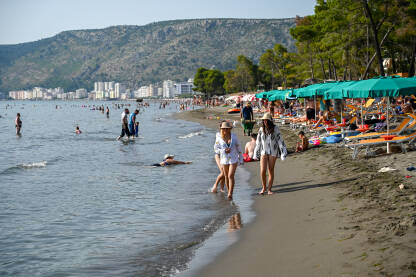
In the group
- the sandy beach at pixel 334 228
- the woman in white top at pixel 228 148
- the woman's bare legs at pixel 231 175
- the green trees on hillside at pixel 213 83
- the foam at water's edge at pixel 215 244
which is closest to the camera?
the sandy beach at pixel 334 228

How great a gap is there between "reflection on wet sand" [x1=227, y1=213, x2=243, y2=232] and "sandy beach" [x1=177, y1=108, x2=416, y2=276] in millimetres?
204

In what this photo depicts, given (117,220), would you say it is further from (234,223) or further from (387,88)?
(387,88)

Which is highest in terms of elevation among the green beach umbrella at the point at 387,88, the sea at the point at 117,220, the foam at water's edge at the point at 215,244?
the green beach umbrella at the point at 387,88

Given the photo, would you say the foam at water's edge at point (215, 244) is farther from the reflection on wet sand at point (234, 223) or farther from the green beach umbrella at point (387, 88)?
the green beach umbrella at point (387, 88)

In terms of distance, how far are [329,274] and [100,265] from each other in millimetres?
3134

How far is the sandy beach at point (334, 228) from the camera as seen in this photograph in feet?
15.2

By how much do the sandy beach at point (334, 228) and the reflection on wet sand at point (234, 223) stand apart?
204mm

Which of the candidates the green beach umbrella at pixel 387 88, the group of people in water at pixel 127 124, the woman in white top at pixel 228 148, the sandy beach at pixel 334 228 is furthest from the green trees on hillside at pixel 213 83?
the woman in white top at pixel 228 148

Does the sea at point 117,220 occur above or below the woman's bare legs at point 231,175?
below

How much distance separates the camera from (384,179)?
338 inches

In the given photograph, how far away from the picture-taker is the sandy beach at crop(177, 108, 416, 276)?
4637 mm

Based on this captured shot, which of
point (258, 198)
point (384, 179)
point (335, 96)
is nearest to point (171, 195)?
point (258, 198)

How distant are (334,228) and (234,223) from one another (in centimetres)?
197

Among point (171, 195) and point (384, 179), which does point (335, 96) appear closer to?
point (384, 179)
